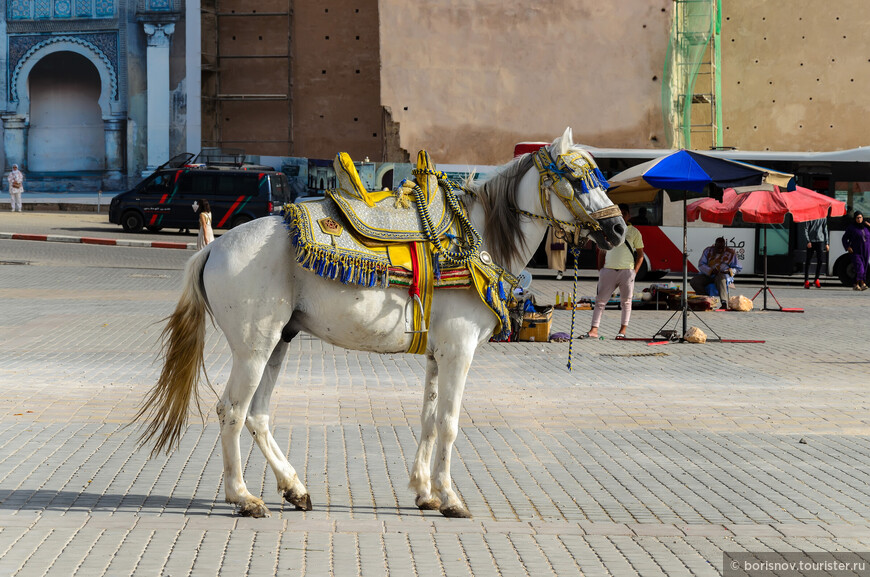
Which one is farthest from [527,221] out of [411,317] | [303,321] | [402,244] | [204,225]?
[204,225]

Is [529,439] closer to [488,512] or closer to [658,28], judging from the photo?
[488,512]

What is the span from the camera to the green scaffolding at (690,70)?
38.1 m

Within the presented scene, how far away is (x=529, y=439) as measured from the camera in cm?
836

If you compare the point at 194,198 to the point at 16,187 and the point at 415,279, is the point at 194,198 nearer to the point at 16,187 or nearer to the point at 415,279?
the point at 16,187

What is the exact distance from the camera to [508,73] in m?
38.7

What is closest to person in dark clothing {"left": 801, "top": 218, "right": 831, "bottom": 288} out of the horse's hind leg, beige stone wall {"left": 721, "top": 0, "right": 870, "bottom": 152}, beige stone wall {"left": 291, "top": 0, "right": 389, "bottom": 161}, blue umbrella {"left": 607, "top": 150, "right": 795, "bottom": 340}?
blue umbrella {"left": 607, "top": 150, "right": 795, "bottom": 340}

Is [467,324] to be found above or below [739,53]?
below

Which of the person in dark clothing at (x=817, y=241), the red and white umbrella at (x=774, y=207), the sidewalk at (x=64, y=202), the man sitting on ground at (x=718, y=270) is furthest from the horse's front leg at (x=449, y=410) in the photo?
the sidewalk at (x=64, y=202)

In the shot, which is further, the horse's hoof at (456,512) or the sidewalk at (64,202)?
the sidewalk at (64,202)

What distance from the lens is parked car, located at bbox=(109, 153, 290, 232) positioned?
107 feet

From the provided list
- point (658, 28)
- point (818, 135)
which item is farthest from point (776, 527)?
point (818, 135)

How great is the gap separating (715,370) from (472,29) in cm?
2799

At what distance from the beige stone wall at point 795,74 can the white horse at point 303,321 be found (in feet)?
118

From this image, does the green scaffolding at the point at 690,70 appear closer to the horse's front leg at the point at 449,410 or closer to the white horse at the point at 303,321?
the white horse at the point at 303,321
